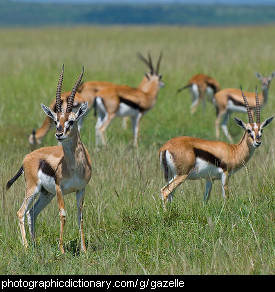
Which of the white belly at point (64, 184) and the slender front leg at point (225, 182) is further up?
the white belly at point (64, 184)

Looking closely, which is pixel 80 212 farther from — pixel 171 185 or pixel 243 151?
pixel 243 151

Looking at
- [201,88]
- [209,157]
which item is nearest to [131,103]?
[201,88]

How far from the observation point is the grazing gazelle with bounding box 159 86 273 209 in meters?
5.46

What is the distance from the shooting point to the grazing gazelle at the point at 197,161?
5.46 meters

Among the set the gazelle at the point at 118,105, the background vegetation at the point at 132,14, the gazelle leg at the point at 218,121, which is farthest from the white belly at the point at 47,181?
the background vegetation at the point at 132,14

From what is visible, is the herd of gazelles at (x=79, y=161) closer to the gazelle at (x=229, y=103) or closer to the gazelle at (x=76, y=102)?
the gazelle at (x=76, y=102)

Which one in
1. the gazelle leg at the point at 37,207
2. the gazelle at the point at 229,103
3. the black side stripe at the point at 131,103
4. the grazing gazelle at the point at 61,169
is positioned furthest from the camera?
A: the gazelle at the point at 229,103

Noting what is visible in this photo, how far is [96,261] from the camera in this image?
4.00 metres

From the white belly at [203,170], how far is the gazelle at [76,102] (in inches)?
126

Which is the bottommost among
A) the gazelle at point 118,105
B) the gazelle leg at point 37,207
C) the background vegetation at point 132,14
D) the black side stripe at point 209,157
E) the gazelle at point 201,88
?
the gazelle leg at point 37,207

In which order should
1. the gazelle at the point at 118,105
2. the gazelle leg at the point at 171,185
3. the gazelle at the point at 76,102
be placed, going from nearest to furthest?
the gazelle leg at the point at 171,185
the gazelle at the point at 76,102
the gazelle at the point at 118,105

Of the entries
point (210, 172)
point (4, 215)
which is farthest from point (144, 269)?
point (210, 172)

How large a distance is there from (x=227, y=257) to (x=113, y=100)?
5717mm

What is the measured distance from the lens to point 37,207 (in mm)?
4793
